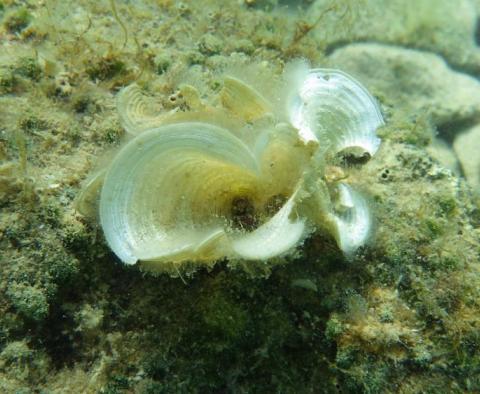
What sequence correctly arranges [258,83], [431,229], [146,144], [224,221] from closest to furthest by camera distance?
[146,144] → [224,221] → [258,83] → [431,229]

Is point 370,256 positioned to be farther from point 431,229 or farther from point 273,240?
point 273,240

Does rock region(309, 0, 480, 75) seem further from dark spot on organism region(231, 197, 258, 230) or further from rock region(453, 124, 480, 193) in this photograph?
dark spot on organism region(231, 197, 258, 230)

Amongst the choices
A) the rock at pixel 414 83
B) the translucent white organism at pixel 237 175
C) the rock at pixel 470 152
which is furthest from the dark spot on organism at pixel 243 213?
the rock at pixel 470 152

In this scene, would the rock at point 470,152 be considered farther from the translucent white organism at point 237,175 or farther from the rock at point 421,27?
the translucent white organism at point 237,175

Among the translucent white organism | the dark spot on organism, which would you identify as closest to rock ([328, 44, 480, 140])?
the translucent white organism

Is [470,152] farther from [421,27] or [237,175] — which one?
[237,175]

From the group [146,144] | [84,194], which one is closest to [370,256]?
[146,144]
